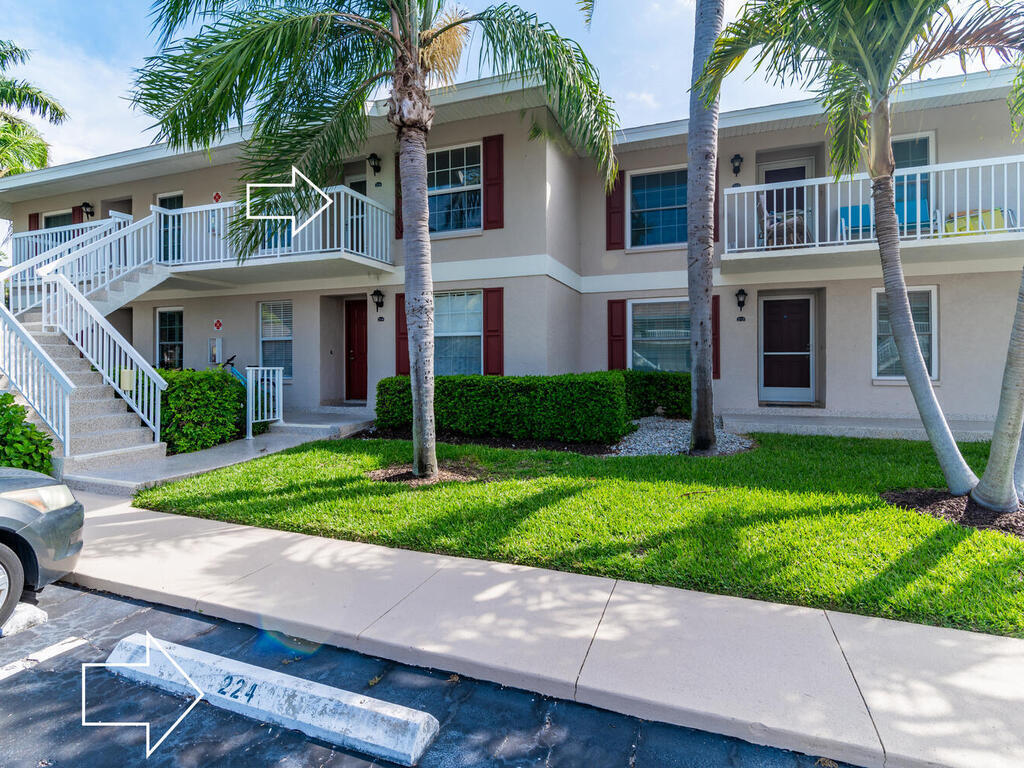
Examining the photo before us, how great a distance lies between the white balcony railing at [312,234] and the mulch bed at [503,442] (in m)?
3.32

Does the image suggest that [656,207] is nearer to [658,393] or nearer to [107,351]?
[658,393]

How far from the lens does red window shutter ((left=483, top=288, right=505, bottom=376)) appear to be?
969 cm

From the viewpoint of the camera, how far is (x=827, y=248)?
860 centimetres

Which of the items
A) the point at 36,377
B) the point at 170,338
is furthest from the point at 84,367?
the point at 170,338

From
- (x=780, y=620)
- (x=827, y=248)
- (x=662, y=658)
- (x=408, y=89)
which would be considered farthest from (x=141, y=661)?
(x=827, y=248)

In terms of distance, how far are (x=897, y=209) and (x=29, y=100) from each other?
2381 cm

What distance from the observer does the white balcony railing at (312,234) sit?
9672mm

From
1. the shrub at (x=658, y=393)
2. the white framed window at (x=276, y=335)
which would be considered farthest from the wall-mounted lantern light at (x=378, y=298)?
the shrub at (x=658, y=393)

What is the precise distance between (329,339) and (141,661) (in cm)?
921

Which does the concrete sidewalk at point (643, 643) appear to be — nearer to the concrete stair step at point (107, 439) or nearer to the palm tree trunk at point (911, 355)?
the palm tree trunk at point (911, 355)

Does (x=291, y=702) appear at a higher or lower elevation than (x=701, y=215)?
lower

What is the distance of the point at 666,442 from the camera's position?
8062mm

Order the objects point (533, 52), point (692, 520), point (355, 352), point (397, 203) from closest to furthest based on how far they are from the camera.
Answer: point (692, 520)
point (533, 52)
point (397, 203)
point (355, 352)

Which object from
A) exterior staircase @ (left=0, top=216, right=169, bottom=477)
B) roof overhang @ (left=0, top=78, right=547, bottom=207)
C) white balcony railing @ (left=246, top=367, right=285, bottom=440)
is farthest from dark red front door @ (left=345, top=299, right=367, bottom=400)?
exterior staircase @ (left=0, top=216, right=169, bottom=477)
